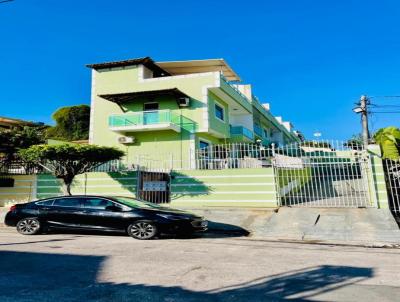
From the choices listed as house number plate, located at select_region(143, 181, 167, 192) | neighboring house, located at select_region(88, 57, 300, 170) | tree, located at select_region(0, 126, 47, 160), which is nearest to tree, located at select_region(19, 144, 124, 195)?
house number plate, located at select_region(143, 181, 167, 192)

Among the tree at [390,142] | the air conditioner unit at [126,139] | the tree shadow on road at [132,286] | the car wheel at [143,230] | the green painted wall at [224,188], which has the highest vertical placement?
the air conditioner unit at [126,139]

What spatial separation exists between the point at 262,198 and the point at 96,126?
52.3 ft

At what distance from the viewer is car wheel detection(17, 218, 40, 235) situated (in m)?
10.5

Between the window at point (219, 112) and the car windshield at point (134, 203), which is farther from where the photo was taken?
the window at point (219, 112)

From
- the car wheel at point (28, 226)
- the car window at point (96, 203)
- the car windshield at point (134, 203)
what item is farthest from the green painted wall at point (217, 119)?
the car wheel at point (28, 226)

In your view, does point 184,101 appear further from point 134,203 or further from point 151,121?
point 134,203

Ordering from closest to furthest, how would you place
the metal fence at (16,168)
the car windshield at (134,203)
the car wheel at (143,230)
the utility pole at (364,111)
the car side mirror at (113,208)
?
the car wheel at (143,230) → the car side mirror at (113,208) → the car windshield at (134,203) → the utility pole at (364,111) → the metal fence at (16,168)

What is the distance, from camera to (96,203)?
10.2 meters

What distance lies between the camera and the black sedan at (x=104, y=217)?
9.59 metres

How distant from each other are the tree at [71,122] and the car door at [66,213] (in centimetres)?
4082

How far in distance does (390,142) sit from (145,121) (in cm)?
1486

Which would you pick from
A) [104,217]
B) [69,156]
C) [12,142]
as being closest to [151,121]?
[12,142]

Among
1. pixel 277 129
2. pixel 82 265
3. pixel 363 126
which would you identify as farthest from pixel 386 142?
pixel 277 129

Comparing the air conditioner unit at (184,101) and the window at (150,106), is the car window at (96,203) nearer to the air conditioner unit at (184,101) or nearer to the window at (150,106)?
the air conditioner unit at (184,101)
